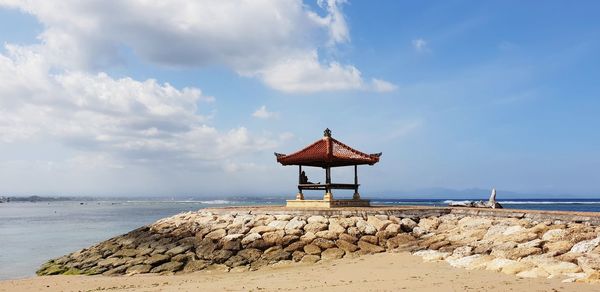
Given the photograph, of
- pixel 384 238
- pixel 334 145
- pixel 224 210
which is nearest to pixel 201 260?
pixel 224 210

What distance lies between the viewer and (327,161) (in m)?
22.4

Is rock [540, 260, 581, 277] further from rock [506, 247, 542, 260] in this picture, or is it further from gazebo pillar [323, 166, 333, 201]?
gazebo pillar [323, 166, 333, 201]

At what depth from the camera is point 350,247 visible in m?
16.6

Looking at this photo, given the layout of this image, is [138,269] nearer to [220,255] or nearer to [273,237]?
[220,255]

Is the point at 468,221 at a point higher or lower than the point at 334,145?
lower

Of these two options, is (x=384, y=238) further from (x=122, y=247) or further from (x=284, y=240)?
(x=122, y=247)

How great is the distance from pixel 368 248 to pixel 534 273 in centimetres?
599

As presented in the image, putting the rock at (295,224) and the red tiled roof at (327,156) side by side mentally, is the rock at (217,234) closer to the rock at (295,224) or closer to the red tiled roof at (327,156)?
the rock at (295,224)

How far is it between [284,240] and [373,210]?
4.10 metres

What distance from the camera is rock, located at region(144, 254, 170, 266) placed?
17.4 m

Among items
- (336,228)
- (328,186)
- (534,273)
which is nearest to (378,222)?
(336,228)

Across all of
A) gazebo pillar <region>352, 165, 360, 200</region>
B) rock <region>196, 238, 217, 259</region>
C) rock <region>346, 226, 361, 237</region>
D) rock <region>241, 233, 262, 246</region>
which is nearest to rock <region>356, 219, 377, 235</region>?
rock <region>346, 226, 361, 237</region>

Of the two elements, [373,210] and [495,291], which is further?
[373,210]

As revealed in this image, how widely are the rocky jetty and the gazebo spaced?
3025 mm
